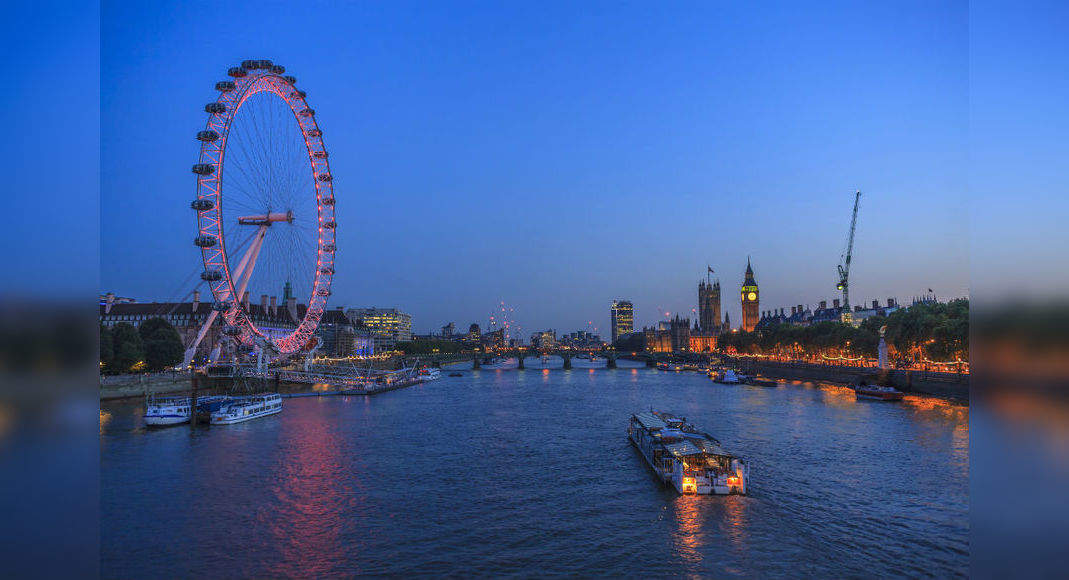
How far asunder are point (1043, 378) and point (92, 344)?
6.81m

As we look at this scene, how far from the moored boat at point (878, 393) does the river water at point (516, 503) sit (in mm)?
15061

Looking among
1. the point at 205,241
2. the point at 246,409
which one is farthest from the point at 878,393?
the point at 205,241

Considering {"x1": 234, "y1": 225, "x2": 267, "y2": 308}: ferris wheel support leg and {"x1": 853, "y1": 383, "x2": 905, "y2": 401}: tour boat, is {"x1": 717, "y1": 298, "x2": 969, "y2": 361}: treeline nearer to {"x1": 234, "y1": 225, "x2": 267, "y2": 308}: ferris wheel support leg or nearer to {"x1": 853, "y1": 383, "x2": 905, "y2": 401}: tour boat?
{"x1": 853, "y1": 383, "x2": 905, "y2": 401}: tour boat

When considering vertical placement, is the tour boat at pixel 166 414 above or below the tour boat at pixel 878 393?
above

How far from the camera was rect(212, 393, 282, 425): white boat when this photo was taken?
45875 mm

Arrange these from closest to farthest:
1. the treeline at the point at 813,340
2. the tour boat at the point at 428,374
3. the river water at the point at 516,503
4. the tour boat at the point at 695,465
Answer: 1. the river water at the point at 516,503
2. the tour boat at the point at 695,465
3. the treeline at the point at 813,340
4. the tour boat at the point at 428,374

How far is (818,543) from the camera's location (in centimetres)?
1927

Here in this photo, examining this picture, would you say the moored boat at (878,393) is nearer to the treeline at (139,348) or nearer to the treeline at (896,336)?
the treeline at (896,336)

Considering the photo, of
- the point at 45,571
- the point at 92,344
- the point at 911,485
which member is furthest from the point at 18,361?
the point at 911,485

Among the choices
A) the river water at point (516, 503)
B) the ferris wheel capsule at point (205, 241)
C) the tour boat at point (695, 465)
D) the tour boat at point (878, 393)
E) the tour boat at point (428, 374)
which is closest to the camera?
the river water at point (516, 503)

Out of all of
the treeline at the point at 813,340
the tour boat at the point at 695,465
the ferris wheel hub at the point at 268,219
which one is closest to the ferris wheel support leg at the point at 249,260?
the ferris wheel hub at the point at 268,219

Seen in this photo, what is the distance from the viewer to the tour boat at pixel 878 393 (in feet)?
188

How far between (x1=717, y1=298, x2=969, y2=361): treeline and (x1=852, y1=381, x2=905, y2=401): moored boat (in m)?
6.72

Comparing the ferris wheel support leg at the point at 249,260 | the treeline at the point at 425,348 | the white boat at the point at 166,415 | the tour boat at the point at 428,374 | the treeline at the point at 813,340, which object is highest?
the ferris wheel support leg at the point at 249,260
